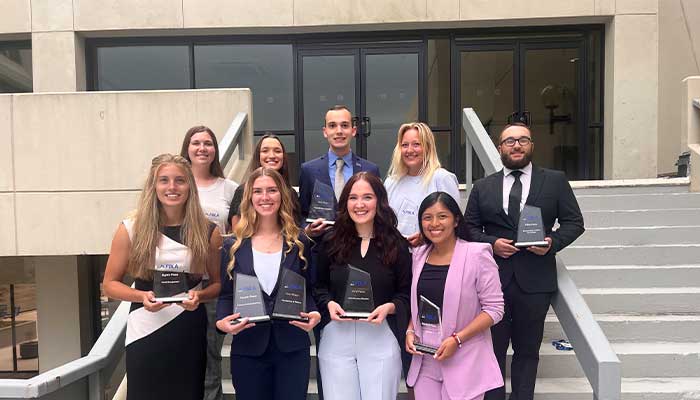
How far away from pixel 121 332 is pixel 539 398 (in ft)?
8.91

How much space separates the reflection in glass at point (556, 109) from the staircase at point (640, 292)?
3688 millimetres

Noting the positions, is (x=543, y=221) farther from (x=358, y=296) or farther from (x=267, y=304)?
(x=267, y=304)

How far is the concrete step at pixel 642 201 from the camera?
20.0 feet

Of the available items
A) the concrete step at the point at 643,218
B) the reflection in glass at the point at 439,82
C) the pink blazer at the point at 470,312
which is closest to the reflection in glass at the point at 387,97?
the reflection in glass at the point at 439,82

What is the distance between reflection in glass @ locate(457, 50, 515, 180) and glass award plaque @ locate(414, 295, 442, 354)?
776 centimetres

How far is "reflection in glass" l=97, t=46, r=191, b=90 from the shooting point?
10281 mm

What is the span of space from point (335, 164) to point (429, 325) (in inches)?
59.2

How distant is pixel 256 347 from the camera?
268 cm

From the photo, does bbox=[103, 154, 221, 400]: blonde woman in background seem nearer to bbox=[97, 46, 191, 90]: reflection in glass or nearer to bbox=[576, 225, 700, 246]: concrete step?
bbox=[576, 225, 700, 246]: concrete step

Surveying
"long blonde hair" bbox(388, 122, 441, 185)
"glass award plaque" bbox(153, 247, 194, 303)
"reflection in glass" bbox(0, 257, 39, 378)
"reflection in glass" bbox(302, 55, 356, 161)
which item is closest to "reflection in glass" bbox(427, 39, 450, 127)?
"reflection in glass" bbox(302, 55, 356, 161)

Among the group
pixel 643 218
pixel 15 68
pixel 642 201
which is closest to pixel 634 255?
pixel 643 218

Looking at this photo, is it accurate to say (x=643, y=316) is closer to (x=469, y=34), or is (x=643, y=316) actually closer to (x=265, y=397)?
(x=265, y=397)

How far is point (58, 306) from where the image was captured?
379 inches

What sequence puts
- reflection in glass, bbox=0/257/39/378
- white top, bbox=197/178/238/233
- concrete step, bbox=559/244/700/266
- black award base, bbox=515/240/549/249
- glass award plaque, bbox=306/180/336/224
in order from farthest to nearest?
reflection in glass, bbox=0/257/39/378
concrete step, bbox=559/244/700/266
white top, bbox=197/178/238/233
glass award plaque, bbox=306/180/336/224
black award base, bbox=515/240/549/249
